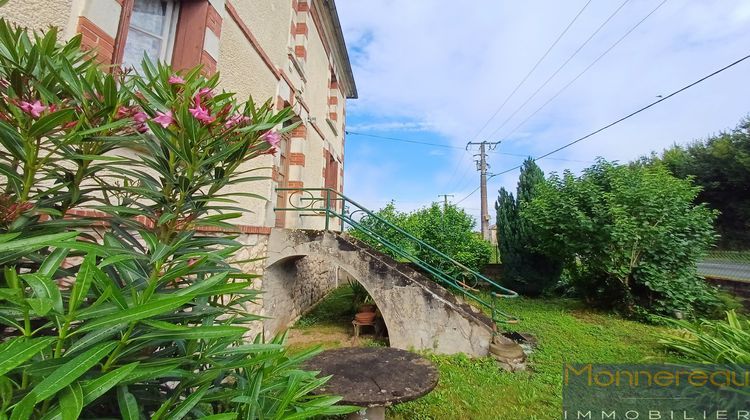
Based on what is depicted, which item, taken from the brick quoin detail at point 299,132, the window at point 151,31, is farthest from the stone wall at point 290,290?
the window at point 151,31

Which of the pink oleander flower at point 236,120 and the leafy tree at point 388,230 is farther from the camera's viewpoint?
the leafy tree at point 388,230

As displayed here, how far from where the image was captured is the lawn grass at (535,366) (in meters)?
2.89

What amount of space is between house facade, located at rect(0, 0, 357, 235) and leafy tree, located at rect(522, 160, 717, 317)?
569 cm

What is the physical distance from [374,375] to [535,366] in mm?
2496

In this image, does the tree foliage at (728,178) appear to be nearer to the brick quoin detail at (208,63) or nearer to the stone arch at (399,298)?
the stone arch at (399,298)

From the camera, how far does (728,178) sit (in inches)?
688

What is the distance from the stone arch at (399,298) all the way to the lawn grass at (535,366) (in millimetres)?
249

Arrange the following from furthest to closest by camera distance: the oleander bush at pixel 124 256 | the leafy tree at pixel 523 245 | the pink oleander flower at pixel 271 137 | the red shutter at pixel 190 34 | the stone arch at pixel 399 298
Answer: the leafy tree at pixel 523 245
the stone arch at pixel 399 298
the red shutter at pixel 190 34
the pink oleander flower at pixel 271 137
the oleander bush at pixel 124 256

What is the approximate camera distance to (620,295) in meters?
6.04

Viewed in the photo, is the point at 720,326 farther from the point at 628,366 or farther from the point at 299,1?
the point at 299,1

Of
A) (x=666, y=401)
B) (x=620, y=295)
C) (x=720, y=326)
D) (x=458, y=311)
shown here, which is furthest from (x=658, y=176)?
(x=458, y=311)

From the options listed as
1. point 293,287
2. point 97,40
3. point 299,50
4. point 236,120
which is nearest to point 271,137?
point 236,120

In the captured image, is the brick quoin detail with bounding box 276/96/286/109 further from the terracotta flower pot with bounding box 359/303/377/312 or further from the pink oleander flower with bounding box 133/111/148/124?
the pink oleander flower with bounding box 133/111/148/124

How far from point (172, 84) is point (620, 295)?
786 cm
